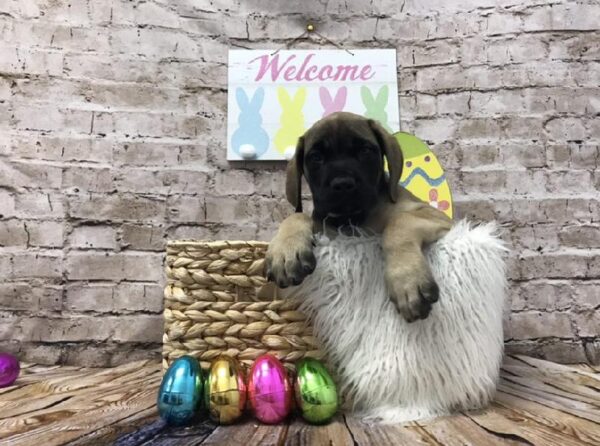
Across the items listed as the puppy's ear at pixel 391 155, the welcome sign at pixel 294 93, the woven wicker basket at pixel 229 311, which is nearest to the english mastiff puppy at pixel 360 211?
the puppy's ear at pixel 391 155

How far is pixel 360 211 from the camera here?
123 cm

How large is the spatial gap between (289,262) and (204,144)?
1056 millimetres

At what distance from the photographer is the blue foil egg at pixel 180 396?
93 cm

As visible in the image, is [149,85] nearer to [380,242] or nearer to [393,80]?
[393,80]

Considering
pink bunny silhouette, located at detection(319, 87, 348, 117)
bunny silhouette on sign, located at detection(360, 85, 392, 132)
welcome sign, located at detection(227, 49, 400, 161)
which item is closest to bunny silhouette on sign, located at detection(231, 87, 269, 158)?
welcome sign, located at detection(227, 49, 400, 161)

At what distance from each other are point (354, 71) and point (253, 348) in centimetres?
→ 127

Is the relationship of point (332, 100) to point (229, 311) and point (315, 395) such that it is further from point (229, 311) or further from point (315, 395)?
point (315, 395)

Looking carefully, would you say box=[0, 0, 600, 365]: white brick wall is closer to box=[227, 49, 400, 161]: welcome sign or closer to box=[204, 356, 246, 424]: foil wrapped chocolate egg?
box=[227, 49, 400, 161]: welcome sign

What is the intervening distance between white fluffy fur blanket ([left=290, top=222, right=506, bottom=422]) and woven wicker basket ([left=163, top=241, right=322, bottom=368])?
0.22 feet

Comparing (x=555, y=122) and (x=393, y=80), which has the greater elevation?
(x=393, y=80)

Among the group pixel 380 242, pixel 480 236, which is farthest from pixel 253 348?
pixel 480 236

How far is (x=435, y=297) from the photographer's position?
953 millimetres

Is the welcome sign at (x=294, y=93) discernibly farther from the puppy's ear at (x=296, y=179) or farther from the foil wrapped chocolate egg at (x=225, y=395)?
the foil wrapped chocolate egg at (x=225, y=395)

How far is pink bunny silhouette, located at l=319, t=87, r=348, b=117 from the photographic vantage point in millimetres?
1915
